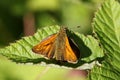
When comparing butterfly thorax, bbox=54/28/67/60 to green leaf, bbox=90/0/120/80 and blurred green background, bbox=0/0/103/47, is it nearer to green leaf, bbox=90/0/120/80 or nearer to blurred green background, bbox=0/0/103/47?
green leaf, bbox=90/0/120/80

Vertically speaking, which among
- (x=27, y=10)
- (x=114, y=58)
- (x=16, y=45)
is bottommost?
(x=114, y=58)

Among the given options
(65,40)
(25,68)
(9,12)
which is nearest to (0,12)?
(9,12)

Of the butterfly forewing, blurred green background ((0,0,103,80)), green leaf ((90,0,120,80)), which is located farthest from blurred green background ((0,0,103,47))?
green leaf ((90,0,120,80))

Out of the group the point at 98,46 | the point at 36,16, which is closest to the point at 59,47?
the point at 98,46

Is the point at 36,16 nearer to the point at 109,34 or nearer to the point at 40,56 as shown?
the point at 40,56

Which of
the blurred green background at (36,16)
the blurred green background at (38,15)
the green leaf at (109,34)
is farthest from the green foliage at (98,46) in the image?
the blurred green background at (38,15)

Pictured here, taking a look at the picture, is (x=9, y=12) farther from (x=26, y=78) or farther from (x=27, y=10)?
(x=26, y=78)

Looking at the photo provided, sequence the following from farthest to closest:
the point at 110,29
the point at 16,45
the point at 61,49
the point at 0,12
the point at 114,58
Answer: the point at 0,12 < the point at 61,49 < the point at 16,45 < the point at 110,29 < the point at 114,58
